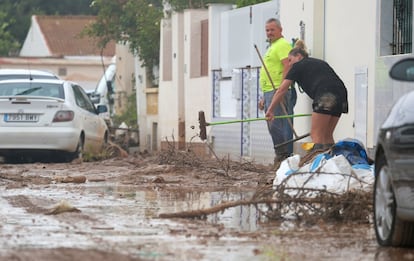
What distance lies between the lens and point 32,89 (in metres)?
21.0

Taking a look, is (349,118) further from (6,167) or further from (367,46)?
(6,167)

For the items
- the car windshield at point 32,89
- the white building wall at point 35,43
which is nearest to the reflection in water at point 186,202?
the car windshield at point 32,89

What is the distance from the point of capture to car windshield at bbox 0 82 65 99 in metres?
Answer: 21.0

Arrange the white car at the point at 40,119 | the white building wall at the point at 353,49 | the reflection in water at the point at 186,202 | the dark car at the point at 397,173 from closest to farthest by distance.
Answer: the dark car at the point at 397,173
the reflection in water at the point at 186,202
the white building wall at the point at 353,49
the white car at the point at 40,119

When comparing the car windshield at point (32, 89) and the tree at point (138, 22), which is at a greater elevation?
the tree at point (138, 22)

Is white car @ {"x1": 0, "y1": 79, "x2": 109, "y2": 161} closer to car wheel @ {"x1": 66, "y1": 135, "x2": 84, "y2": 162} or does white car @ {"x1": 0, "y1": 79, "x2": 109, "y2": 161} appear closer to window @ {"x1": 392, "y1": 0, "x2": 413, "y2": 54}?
car wheel @ {"x1": 66, "y1": 135, "x2": 84, "y2": 162}

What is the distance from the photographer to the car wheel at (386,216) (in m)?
8.48

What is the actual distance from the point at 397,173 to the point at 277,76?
9.03 meters

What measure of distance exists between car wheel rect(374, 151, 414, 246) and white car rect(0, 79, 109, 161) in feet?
39.8

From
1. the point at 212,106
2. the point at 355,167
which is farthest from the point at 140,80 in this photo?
the point at 355,167

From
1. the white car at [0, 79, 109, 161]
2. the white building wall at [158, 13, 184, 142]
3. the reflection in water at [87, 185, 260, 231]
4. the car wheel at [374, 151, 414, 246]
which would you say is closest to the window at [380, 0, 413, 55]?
the reflection in water at [87, 185, 260, 231]

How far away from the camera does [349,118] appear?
1745 cm

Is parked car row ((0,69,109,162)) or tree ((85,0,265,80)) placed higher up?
tree ((85,0,265,80))

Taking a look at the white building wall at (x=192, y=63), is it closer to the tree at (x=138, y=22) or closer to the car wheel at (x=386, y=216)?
the tree at (x=138, y=22)
